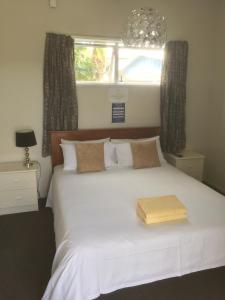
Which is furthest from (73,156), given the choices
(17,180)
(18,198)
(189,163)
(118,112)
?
(189,163)

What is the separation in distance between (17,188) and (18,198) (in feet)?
0.43

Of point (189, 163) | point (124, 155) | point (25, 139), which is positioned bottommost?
point (189, 163)

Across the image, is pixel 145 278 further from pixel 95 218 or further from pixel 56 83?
pixel 56 83

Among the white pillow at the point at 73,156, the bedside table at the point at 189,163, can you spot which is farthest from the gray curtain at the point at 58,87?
the bedside table at the point at 189,163

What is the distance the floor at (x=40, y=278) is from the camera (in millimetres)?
1959

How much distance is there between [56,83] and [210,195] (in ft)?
7.35

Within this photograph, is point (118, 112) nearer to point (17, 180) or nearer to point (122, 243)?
point (17, 180)

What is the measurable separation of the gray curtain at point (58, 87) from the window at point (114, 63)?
0.64 ft

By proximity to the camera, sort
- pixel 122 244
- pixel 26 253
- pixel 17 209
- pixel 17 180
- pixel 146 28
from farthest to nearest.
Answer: pixel 17 209, pixel 17 180, pixel 26 253, pixel 146 28, pixel 122 244

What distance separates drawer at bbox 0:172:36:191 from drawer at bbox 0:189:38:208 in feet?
0.19

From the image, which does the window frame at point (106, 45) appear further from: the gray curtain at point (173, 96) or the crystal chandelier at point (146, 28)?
the crystal chandelier at point (146, 28)

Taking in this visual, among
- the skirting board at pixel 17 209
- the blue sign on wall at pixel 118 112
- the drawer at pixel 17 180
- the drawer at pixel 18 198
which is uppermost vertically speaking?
the blue sign on wall at pixel 118 112

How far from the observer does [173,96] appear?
3689 mm

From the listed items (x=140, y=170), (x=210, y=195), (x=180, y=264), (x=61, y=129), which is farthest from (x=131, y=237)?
(x=61, y=129)
